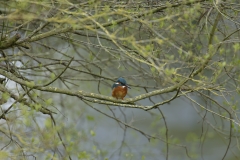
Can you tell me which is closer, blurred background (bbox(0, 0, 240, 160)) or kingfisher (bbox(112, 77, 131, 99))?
blurred background (bbox(0, 0, 240, 160))

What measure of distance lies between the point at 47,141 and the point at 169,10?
126cm

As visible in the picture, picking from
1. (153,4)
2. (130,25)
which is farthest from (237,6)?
(130,25)

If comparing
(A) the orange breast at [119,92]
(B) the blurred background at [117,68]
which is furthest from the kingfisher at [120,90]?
(B) the blurred background at [117,68]

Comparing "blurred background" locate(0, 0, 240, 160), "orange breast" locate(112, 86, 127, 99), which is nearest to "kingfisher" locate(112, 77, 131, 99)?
"orange breast" locate(112, 86, 127, 99)

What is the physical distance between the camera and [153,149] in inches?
296

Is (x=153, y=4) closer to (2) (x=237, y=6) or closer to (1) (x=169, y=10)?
(1) (x=169, y=10)

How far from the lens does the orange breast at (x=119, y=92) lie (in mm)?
4191

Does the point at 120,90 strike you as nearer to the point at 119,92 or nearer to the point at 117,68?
the point at 119,92

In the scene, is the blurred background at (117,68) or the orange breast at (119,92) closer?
the blurred background at (117,68)

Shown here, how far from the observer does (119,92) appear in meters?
4.22

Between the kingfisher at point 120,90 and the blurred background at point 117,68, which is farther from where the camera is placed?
the kingfisher at point 120,90

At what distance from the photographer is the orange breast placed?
419cm

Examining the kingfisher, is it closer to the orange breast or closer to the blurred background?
the orange breast

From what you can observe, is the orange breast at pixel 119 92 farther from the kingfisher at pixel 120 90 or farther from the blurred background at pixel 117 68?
the blurred background at pixel 117 68
